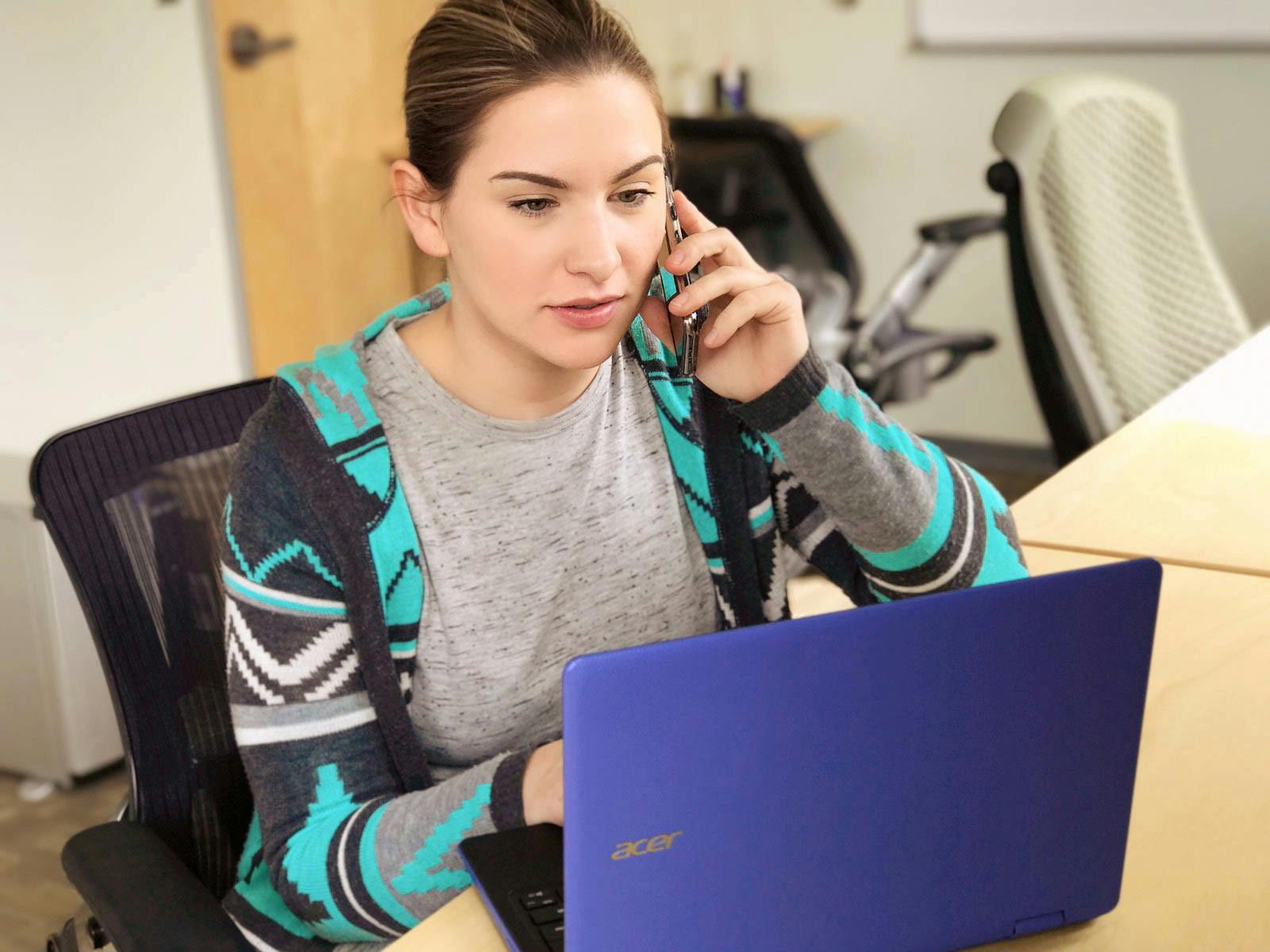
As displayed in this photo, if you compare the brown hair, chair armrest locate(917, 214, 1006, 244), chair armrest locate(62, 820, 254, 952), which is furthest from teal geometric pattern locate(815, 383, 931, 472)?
chair armrest locate(917, 214, 1006, 244)

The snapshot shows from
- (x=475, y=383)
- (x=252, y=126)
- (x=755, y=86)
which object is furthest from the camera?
(x=755, y=86)

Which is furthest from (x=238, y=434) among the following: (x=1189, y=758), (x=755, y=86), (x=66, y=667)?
(x=755, y=86)

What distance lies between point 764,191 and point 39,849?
2.22 metres

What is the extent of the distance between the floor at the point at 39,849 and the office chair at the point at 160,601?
0.80 meters

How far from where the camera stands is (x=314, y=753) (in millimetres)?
1006

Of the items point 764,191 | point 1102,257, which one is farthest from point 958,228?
point 1102,257

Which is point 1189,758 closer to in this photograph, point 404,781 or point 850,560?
point 850,560

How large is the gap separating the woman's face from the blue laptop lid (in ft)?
1.36

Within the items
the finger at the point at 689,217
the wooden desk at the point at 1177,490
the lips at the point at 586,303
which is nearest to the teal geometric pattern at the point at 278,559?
the lips at the point at 586,303

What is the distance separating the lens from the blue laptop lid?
0.66 m

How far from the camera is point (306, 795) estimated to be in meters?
1.00

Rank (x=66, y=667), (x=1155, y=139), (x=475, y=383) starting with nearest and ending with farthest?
(x=475, y=383) < (x=1155, y=139) < (x=66, y=667)

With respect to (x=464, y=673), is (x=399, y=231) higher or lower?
lower

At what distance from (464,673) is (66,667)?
1376 mm
